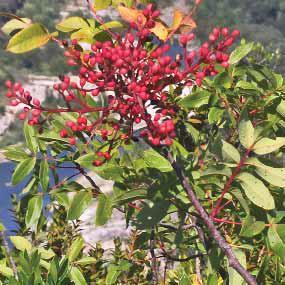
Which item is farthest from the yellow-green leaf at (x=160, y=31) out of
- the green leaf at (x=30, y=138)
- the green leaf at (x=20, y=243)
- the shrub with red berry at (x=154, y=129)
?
the green leaf at (x=20, y=243)

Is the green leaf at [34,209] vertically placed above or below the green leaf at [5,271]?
above

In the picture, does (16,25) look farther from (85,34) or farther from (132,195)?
(132,195)

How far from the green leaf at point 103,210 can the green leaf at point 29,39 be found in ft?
1.59

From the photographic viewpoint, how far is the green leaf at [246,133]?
143 cm

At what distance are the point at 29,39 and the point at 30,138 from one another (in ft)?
1.48

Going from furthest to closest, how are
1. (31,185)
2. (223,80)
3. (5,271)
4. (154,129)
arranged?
(5,271) < (31,185) < (223,80) < (154,129)

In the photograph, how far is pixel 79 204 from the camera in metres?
1.61

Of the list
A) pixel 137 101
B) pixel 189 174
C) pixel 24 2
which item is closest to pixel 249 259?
pixel 189 174

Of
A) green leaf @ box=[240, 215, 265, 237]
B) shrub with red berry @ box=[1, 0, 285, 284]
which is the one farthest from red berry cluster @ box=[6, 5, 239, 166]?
green leaf @ box=[240, 215, 265, 237]

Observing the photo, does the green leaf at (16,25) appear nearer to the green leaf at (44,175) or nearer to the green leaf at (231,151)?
the green leaf at (44,175)

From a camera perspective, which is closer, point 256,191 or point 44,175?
point 256,191

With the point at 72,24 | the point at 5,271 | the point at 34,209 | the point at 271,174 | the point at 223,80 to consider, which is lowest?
the point at 5,271

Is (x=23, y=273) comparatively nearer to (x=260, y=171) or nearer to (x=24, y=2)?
(x=260, y=171)

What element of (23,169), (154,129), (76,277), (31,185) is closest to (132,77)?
(154,129)
